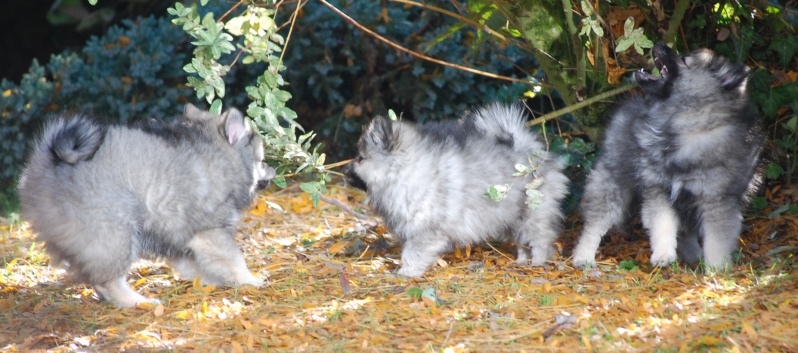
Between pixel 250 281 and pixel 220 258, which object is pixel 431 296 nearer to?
pixel 250 281

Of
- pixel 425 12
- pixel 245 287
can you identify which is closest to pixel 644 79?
pixel 245 287

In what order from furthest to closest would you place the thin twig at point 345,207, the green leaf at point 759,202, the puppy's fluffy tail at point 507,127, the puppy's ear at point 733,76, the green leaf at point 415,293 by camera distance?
the thin twig at point 345,207
the green leaf at point 759,202
the puppy's fluffy tail at point 507,127
the puppy's ear at point 733,76
the green leaf at point 415,293

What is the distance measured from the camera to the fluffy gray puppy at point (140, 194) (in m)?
4.01

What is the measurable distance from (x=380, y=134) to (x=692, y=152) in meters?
1.67

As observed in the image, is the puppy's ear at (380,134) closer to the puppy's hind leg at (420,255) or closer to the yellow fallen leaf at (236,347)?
the puppy's hind leg at (420,255)

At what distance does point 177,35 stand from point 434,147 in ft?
12.0

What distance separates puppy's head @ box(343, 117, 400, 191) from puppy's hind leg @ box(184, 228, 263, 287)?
0.80m

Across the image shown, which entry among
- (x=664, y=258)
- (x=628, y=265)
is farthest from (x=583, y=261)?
(x=664, y=258)

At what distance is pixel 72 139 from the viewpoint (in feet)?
13.2

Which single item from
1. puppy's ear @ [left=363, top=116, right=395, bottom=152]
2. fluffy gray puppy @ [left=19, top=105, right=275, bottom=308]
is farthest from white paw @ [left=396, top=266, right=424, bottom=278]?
fluffy gray puppy @ [left=19, top=105, right=275, bottom=308]

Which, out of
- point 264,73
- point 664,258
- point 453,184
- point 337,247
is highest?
point 264,73

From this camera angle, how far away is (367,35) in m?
7.25

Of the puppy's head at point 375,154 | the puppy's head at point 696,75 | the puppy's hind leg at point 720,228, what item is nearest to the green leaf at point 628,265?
the puppy's hind leg at point 720,228

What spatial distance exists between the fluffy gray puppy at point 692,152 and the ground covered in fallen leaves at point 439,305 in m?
0.24
